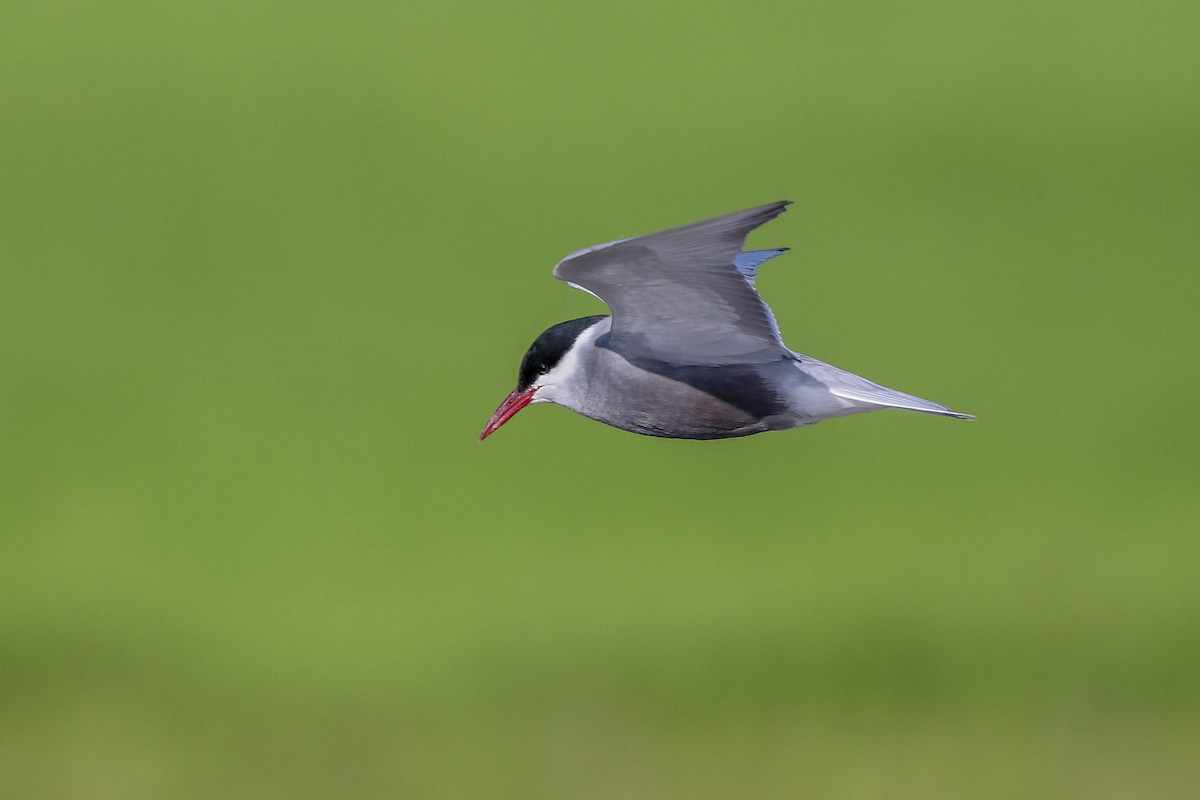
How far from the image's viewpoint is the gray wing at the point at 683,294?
1908 millimetres

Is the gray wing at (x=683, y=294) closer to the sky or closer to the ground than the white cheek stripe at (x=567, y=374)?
closer to the sky

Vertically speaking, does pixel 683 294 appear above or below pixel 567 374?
above

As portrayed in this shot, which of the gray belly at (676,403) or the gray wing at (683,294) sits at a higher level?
the gray wing at (683,294)

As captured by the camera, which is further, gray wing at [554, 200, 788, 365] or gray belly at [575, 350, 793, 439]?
gray belly at [575, 350, 793, 439]

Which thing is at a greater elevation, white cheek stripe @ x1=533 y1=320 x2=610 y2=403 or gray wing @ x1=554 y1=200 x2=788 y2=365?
gray wing @ x1=554 y1=200 x2=788 y2=365

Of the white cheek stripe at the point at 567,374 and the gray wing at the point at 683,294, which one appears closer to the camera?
the gray wing at the point at 683,294

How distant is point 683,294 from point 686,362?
0.11 meters

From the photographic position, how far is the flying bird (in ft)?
6.45

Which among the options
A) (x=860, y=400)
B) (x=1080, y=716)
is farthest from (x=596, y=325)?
(x=1080, y=716)

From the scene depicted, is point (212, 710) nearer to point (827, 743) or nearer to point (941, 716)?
point (827, 743)

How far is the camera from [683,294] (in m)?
1.99

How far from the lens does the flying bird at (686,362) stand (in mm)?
1967

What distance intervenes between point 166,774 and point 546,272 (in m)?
3.32

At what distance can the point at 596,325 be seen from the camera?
7.04 feet
